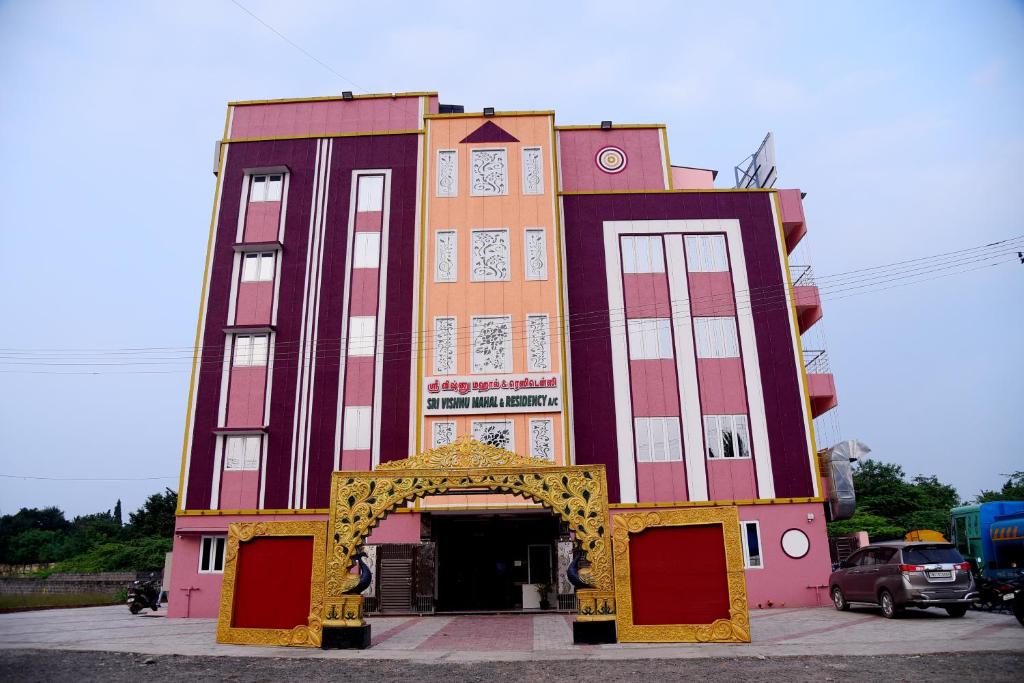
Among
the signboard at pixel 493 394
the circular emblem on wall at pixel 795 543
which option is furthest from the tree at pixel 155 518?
the circular emblem on wall at pixel 795 543

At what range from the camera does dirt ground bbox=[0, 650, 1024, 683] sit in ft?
29.2

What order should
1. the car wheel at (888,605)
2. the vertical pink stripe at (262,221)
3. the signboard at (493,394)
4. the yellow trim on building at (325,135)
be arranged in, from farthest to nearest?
the yellow trim on building at (325,135) → the vertical pink stripe at (262,221) → the signboard at (493,394) → the car wheel at (888,605)

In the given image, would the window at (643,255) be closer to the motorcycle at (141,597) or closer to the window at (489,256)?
the window at (489,256)

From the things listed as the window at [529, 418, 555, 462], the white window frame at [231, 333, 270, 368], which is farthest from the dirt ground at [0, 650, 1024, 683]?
the white window frame at [231, 333, 270, 368]

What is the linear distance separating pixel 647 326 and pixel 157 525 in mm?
41362

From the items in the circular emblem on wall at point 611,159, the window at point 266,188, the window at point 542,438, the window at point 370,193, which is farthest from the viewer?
the circular emblem on wall at point 611,159

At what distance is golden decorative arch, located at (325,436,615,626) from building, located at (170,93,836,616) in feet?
24.6

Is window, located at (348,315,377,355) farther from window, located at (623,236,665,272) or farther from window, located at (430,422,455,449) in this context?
window, located at (623,236,665,272)

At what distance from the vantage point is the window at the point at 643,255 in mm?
24234

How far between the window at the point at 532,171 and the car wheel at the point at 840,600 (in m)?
15.9

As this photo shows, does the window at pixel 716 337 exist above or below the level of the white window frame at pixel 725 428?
above

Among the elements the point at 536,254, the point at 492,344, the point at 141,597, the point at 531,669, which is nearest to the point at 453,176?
the point at 536,254

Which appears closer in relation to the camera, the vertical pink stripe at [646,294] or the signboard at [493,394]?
the signboard at [493,394]

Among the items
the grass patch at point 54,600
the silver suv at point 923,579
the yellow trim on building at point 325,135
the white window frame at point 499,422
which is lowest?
the grass patch at point 54,600
